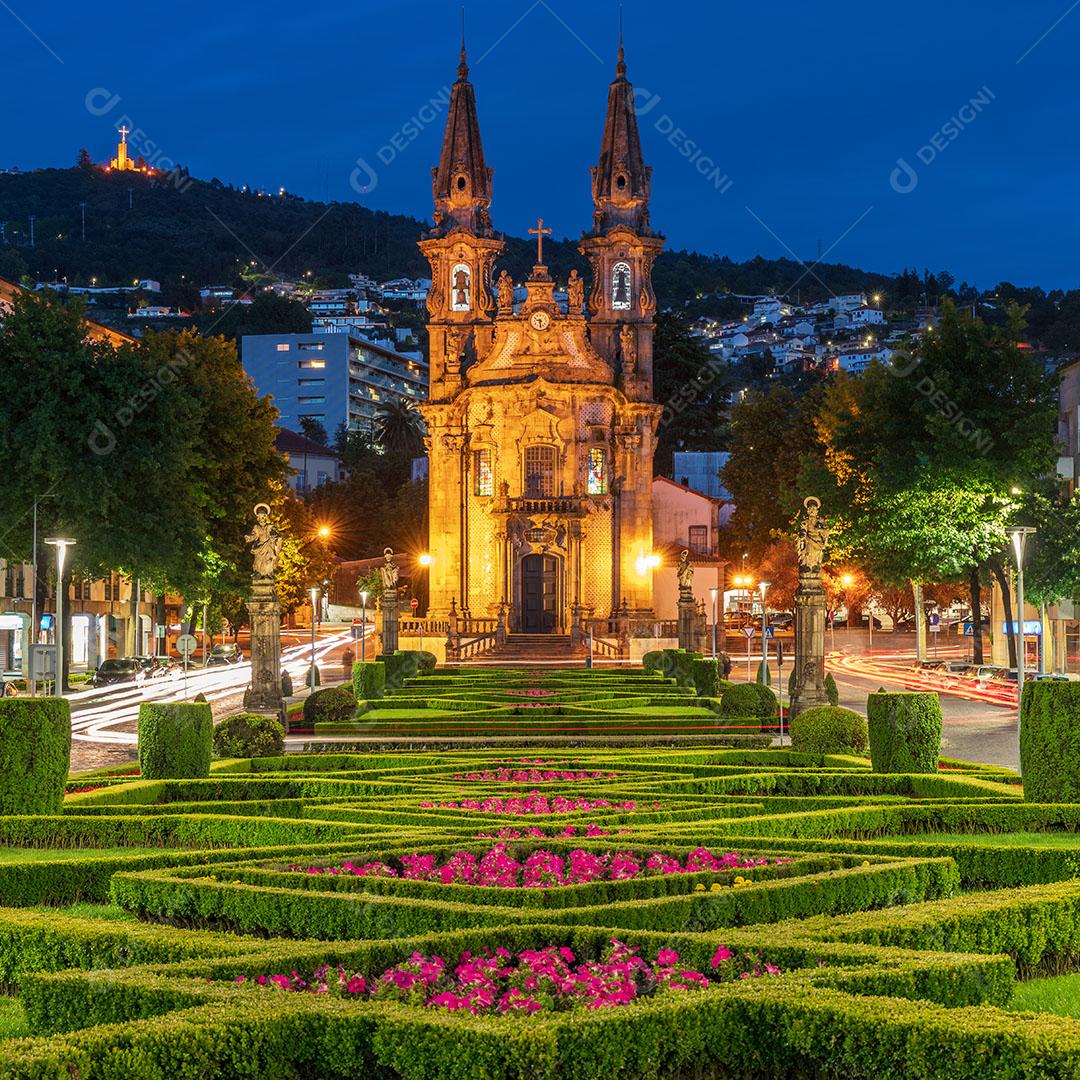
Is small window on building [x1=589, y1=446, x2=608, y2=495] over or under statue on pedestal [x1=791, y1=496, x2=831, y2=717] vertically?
over

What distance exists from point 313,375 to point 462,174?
278 feet

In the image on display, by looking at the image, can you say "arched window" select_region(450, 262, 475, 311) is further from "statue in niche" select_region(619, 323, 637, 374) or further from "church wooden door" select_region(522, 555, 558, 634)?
"church wooden door" select_region(522, 555, 558, 634)

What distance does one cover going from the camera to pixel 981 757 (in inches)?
1258

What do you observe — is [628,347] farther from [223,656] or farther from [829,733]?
[829,733]

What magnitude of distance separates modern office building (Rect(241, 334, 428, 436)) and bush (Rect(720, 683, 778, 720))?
117 metres

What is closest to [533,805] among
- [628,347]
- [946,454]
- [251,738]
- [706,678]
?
[251,738]

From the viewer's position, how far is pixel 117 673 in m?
61.7

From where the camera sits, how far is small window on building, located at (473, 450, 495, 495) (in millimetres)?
75000

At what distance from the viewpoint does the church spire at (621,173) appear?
77.6 meters

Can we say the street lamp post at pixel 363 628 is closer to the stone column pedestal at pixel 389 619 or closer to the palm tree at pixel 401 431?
the stone column pedestal at pixel 389 619

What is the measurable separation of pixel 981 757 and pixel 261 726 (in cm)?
1419

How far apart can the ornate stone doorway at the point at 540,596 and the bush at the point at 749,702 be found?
35.9 meters

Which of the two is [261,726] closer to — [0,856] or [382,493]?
[0,856]

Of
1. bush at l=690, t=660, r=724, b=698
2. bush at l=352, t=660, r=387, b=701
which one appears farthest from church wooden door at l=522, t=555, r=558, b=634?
bush at l=352, t=660, r=387, b=701
